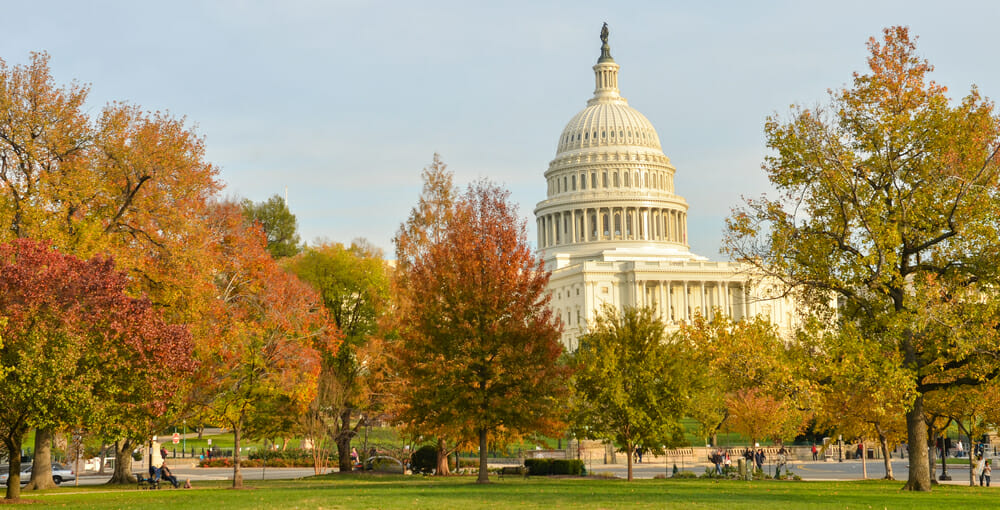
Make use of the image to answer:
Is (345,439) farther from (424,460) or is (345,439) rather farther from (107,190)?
(107,190)

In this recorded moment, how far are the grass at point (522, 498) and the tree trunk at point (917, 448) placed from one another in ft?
1.68

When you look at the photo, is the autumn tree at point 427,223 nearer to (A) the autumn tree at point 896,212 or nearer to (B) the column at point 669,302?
(A) the autumn tree at point 896,212

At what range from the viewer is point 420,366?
35.3m

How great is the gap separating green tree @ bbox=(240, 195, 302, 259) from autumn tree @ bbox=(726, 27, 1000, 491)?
5669 centimetres

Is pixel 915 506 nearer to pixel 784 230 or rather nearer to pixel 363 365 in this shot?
pixel 784 230

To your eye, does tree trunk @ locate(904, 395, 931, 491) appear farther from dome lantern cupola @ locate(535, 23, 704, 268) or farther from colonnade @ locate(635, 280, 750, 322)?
dome lantern cupola @ locate(535, 23, 704, 268)

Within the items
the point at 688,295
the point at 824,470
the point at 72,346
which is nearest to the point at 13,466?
the point at 72,346

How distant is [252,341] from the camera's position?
41.0 m

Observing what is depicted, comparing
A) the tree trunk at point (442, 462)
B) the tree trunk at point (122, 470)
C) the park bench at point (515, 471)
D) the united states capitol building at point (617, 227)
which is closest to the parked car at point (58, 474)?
the tree trunk at point (122, 470)

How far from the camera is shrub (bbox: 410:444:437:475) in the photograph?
49953mm

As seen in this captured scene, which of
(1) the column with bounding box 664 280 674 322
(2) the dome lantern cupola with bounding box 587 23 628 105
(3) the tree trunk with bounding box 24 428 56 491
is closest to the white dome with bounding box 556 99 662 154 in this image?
(2) the dome lantern cupola with bounding box 587 23 628 105

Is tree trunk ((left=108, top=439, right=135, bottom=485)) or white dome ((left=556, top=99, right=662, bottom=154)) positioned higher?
white dome ((left=556, top=99, right=662, bottom=154))

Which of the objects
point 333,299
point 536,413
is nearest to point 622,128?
point 333,299

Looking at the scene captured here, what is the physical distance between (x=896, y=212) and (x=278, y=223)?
205ft
